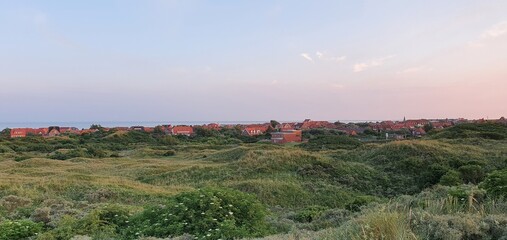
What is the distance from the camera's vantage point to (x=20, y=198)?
11523 millimetres

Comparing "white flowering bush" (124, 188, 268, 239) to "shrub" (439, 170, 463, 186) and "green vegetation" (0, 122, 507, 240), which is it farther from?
"shrub" (439, 170, 463, 186)

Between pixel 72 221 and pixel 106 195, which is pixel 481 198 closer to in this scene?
pixel 72 221

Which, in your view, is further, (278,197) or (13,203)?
(278,197)

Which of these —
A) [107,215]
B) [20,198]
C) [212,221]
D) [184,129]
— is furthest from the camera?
[184,129]

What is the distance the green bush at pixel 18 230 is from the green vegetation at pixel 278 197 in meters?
0.02

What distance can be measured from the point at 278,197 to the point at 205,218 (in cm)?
937

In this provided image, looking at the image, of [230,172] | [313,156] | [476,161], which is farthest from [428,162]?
[230,172]

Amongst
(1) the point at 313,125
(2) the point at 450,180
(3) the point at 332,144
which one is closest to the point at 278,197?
(2) the point at 450,180

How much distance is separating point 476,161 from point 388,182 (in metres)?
5.13

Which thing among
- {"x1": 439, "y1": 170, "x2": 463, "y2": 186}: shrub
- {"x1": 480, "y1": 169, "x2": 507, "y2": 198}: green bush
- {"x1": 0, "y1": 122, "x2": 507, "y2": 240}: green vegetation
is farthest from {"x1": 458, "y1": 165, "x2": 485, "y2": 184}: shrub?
{"x1": 480, "y1": 169, "x2": 507, "y2": 198}: green bush

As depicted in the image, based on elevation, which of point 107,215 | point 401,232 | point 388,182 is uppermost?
point 401,232

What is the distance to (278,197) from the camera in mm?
15742

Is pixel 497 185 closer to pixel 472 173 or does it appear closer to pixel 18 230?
pixel 18 230

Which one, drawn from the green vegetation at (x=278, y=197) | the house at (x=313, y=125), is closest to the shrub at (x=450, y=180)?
the green vegetation at (x=278, y=197)
